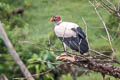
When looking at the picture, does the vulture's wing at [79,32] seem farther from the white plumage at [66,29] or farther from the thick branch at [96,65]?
the thick branch at [96,65]

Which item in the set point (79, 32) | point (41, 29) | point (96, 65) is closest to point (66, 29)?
point (79, 32)

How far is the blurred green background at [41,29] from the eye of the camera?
5758 millimetres

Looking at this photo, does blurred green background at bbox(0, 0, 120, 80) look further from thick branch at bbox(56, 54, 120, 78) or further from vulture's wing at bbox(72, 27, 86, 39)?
thick branch at bbox(56, 54, 120, 78)

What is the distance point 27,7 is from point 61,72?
2558mm

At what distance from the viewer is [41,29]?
25.0ft

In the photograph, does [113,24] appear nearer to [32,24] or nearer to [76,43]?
[76,43]

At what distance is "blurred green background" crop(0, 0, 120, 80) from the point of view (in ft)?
18.9

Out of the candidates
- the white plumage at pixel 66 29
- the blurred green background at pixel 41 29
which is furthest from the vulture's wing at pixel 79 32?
the blurred green background at pixel 41 29

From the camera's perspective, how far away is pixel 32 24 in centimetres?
787

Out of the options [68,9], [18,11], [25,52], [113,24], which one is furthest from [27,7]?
[113,24]

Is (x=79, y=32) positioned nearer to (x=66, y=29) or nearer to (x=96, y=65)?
(x=66, y=29)

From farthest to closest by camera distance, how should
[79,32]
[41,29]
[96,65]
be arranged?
[41,29]
[79,32]
[96,65]

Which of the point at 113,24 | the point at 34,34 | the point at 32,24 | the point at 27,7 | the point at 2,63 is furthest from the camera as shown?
the point at 27,7

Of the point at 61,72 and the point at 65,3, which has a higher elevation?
the point at 65,3
